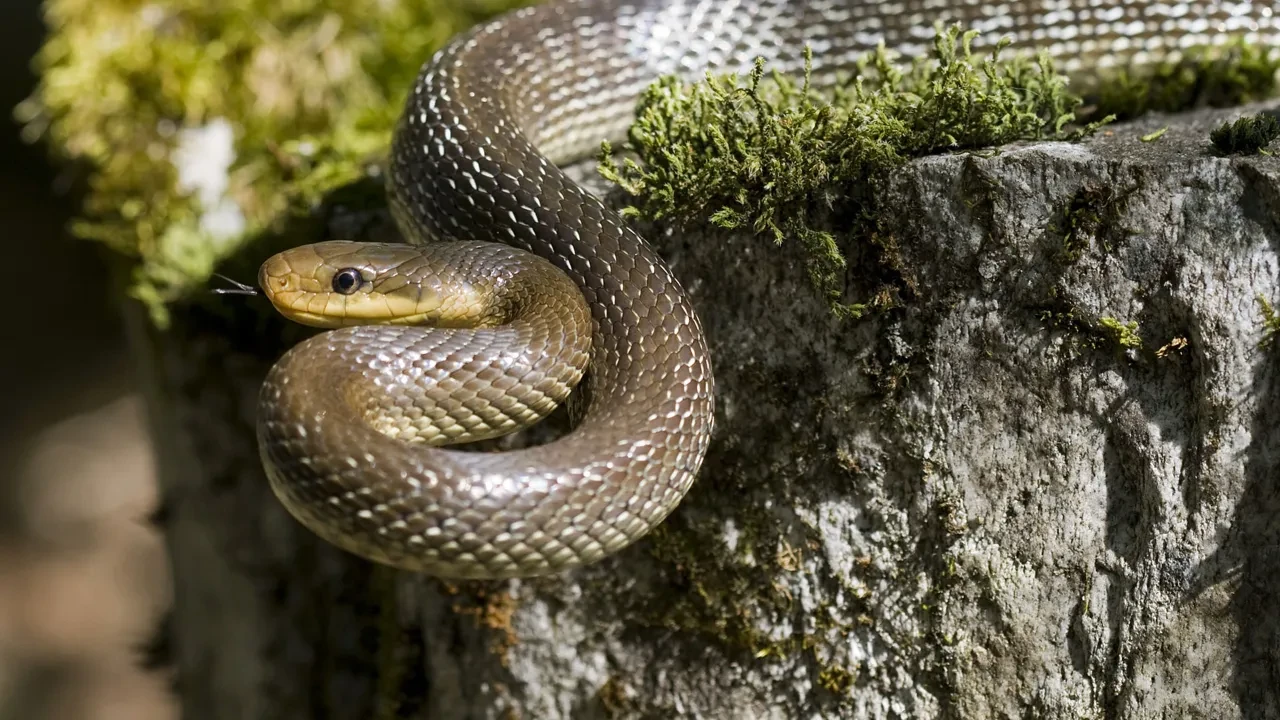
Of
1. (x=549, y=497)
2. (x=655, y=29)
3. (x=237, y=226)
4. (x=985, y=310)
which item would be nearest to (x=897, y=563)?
(x=985, y=310)

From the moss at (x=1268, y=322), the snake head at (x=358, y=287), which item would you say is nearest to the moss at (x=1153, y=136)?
the moss at (x=1268, y=322)

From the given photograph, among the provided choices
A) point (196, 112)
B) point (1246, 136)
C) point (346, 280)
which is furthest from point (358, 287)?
point (196, 112)

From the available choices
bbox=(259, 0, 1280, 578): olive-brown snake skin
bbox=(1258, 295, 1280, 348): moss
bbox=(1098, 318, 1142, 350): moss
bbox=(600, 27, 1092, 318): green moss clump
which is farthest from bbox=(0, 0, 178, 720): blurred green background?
bbox=(1258, 295, 1280, 348): moss

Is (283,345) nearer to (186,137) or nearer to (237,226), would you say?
(237,226)

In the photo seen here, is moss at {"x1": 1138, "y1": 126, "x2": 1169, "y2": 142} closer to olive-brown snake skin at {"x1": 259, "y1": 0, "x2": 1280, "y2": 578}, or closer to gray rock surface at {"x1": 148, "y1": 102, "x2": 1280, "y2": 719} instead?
gray rock surface at {"x1": 148, "y1": 102, "x2": 1280, "y2": 719}

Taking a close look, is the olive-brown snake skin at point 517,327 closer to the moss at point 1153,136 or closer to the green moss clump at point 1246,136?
the moss at point 1153,136
